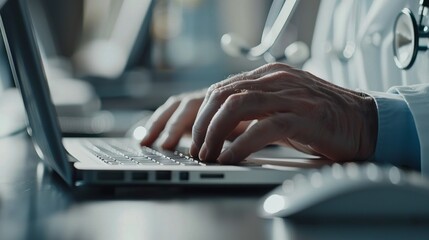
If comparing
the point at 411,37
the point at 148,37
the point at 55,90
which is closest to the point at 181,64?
the point at 148,37

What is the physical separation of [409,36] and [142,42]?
3.13 meters

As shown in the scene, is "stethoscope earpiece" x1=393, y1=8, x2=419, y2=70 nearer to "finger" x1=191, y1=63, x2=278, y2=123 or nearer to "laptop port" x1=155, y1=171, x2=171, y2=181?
"finger" x1=191, y1=63, x2=278, y2=123

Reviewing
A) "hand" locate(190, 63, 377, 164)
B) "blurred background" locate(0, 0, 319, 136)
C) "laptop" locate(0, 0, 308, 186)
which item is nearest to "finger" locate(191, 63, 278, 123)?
"hand" locate(190, 63, 377, 164)

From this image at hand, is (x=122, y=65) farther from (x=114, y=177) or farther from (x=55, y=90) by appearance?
(x=114, y=177)

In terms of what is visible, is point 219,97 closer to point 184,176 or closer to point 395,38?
point 184,176

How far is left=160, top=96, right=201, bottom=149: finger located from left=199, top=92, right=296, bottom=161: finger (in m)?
0.22

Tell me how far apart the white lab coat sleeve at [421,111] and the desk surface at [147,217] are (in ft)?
0.54

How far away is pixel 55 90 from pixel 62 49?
2.35m

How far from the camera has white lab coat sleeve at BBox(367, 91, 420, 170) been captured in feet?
2.63

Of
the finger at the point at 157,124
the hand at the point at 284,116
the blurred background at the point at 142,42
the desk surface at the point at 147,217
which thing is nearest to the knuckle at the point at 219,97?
the hand at the point at 284,116

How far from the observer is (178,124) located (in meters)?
0.97

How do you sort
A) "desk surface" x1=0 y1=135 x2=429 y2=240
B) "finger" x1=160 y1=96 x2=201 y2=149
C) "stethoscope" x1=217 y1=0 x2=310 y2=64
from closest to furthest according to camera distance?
"desk surface" x1=0 y1=135 x2=429 y2=240 → "finger" x1=160 y1=96 x2=201 y2=149 → "stethoscope" x1=217 y1=0 x2=310 y2=64

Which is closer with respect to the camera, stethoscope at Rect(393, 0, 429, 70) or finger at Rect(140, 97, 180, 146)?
stethoscope at Rect(393, 0, 429, 70)

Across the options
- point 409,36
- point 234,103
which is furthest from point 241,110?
point 409,36
